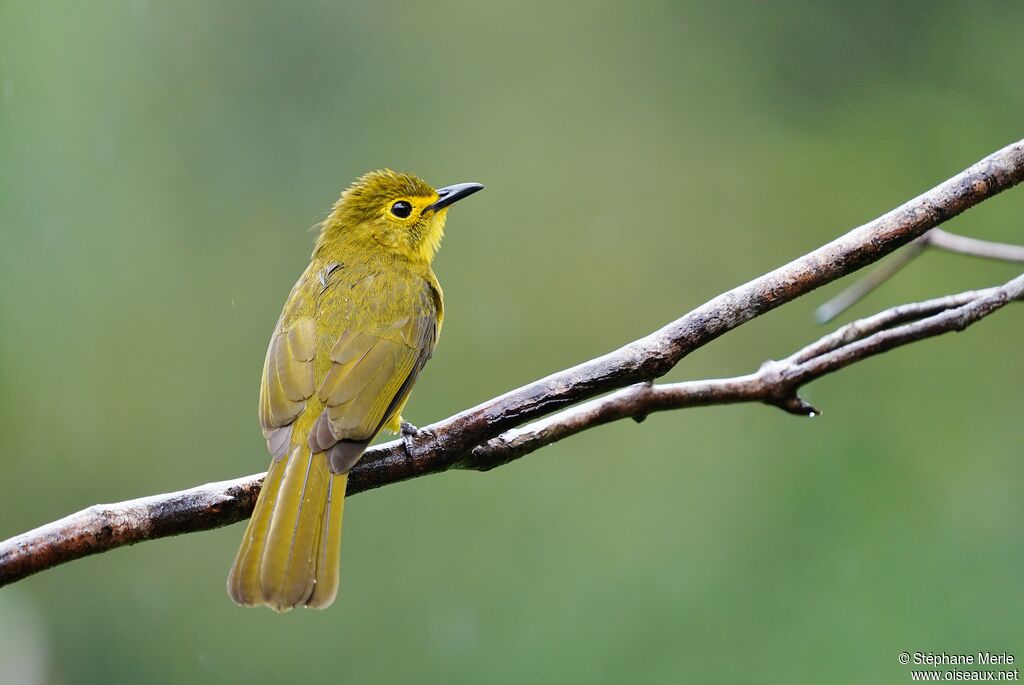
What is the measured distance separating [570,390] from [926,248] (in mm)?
1509

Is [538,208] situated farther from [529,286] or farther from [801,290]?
[801,290]

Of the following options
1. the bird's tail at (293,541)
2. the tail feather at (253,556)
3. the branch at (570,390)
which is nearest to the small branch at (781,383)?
the branch at (570,390)

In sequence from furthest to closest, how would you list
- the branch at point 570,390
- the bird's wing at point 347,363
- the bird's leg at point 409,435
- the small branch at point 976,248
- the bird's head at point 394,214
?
the bird's head at point 394,214
the small branch at point 976,248
the bird's wing at point 347,363
the bird's leg at point 409,435
the branch at point 570,390

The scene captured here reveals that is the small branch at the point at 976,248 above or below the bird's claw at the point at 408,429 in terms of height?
above

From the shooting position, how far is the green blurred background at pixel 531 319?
5.61 metres

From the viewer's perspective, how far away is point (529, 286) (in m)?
7.66

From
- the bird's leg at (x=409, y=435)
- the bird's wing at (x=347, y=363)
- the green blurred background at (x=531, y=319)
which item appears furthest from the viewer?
the green blurred background at (x=531, y=319)

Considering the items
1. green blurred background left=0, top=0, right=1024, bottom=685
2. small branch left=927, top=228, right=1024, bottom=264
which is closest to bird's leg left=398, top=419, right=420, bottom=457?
small branch left=927, top=228, right=1024, bottom=264

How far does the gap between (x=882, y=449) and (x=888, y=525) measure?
71cm

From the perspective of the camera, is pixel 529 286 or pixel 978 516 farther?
pixel 529 286

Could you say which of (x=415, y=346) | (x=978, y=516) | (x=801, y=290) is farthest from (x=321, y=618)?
(x=801, y=290)

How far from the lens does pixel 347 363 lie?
11.0ft

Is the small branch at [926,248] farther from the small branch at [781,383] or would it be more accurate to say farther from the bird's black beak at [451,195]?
the bird's black beak at [451,195]

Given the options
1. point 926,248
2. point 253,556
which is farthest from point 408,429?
point 926,248
